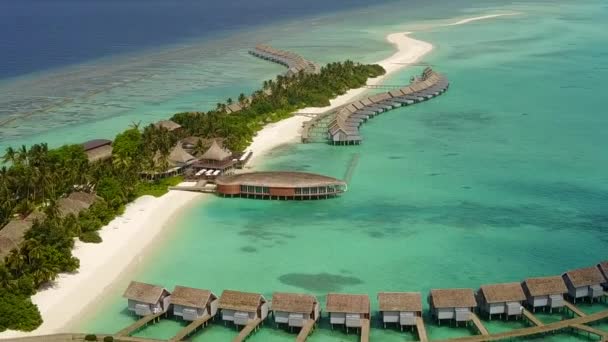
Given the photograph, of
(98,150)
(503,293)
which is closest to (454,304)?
(503,293)

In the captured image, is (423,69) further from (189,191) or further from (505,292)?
(505,292)

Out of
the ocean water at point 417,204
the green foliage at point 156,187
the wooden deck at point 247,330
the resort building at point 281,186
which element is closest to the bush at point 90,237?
the ocean water at point 417,204

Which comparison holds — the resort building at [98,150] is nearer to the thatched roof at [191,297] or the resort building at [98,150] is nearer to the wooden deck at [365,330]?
the thatched roof at [191,297]

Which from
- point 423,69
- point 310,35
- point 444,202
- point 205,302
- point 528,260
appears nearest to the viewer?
point 205,302

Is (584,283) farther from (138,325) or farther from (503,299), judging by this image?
(138,325)

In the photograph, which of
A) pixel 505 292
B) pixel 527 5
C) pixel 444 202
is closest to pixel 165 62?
pixel 444 202

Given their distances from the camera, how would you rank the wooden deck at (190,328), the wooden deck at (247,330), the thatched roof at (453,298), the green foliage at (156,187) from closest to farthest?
the wooden deck at (247,330) → the wooden deck at (190,328) → the thatched roof at (453,298) → the green foliage at (156,187)
